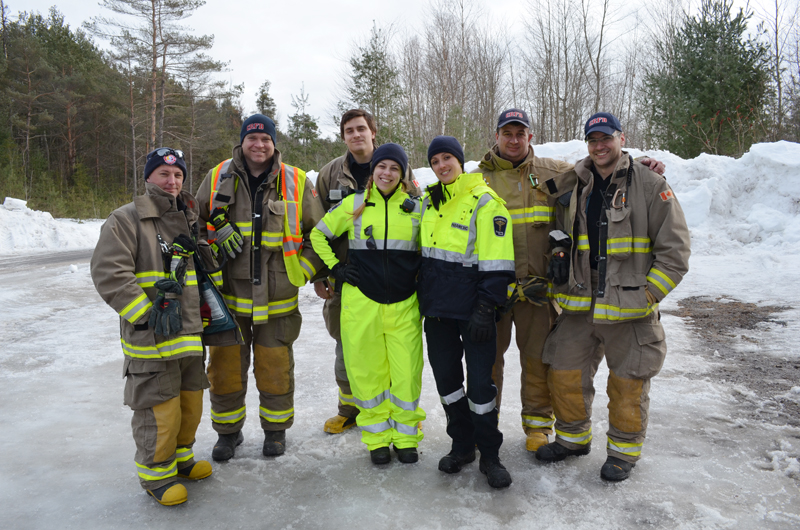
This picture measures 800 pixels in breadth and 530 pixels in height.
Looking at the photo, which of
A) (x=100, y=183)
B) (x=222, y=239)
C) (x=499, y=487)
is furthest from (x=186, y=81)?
(x=499, y=487)

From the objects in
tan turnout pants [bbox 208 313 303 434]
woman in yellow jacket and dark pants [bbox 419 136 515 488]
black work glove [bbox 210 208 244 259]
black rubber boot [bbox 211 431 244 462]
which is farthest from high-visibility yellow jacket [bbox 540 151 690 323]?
black rubber boot [bbox 211 431 244 462]

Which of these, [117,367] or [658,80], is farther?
[658,80]

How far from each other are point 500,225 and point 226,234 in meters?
1.88

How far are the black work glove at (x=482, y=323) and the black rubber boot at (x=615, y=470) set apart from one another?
3.76 feet

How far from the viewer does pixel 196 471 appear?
10.6 feet

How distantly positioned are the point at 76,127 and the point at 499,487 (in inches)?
1537

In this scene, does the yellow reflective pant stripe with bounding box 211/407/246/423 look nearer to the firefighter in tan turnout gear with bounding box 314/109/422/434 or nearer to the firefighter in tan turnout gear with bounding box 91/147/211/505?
the firefighter in tan turnout gear with bounding box 91/147/211/505

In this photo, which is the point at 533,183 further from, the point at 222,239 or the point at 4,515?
the point at 4,515

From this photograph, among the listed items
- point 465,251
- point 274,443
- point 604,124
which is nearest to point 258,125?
point 465,251

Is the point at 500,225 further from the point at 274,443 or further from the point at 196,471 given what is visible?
the point at 196,471

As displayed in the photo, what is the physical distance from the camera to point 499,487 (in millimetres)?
3078

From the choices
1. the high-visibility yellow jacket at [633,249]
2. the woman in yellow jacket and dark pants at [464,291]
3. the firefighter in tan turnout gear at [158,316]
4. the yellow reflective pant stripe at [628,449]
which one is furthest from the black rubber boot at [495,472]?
the firefighter in tan turnout gear at [158,316]

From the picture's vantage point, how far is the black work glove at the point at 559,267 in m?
3.42

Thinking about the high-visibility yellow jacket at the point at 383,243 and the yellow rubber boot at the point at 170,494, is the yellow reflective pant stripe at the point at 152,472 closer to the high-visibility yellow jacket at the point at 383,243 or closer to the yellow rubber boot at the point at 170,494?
the yellow rubber boot at the point at 170,494
